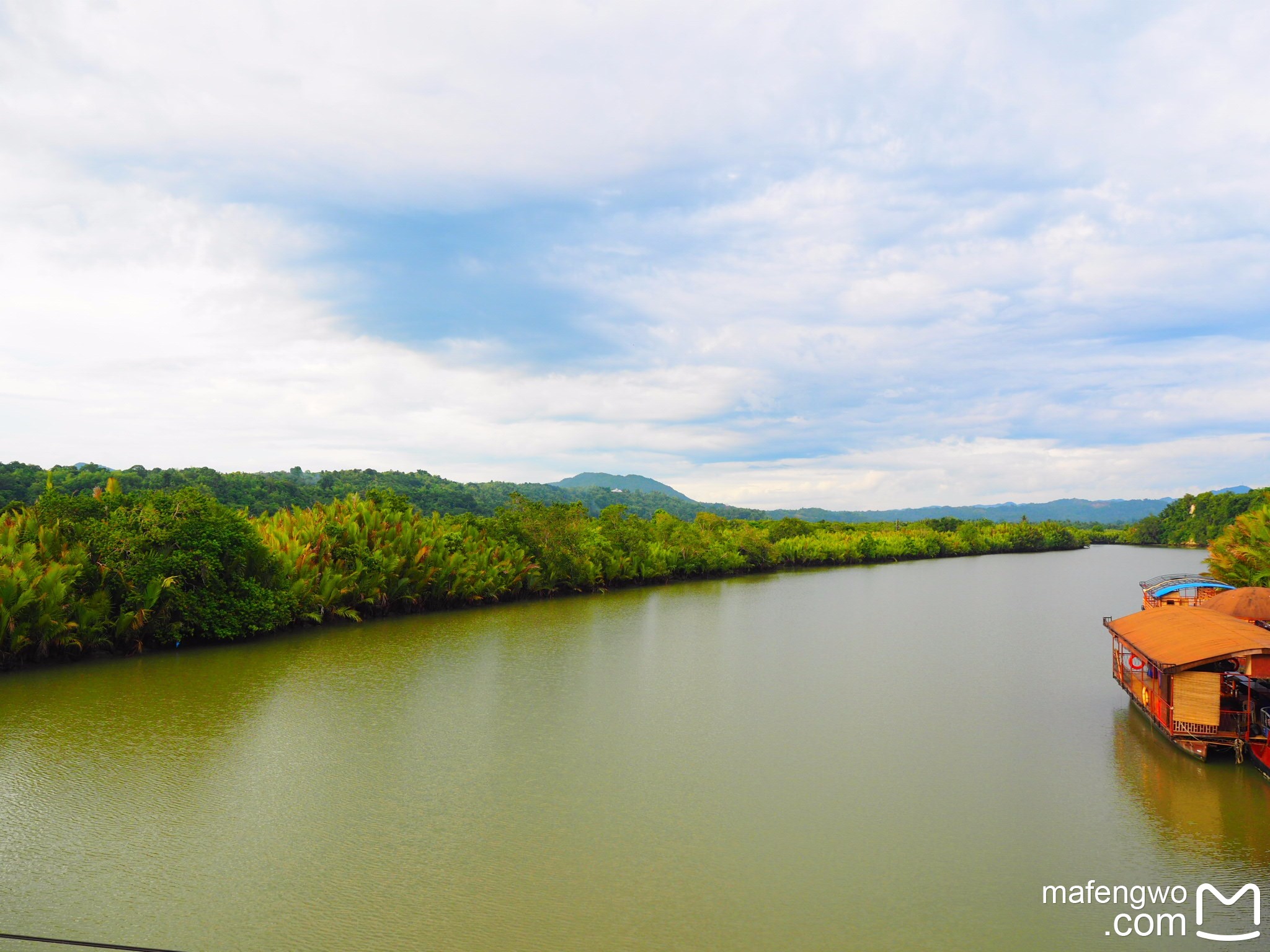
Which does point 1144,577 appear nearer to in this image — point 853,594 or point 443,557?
point 853,594

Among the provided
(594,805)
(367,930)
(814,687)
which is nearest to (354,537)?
(814,687)

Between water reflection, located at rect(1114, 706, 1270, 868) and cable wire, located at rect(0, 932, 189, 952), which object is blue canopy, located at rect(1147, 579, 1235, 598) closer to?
water reflection, located at rect(1114, 706, 1270, 868)

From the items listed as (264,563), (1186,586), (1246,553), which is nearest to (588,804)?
(264,563)

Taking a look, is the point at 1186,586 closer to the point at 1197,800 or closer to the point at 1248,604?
the point at 1248,604

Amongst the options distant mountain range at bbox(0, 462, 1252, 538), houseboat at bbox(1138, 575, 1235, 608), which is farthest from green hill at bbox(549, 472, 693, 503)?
houseboat at bbox(1138, 575, 1235, 608)

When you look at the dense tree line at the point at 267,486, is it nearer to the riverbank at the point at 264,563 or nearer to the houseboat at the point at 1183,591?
the riverbank at the point at 264,563
